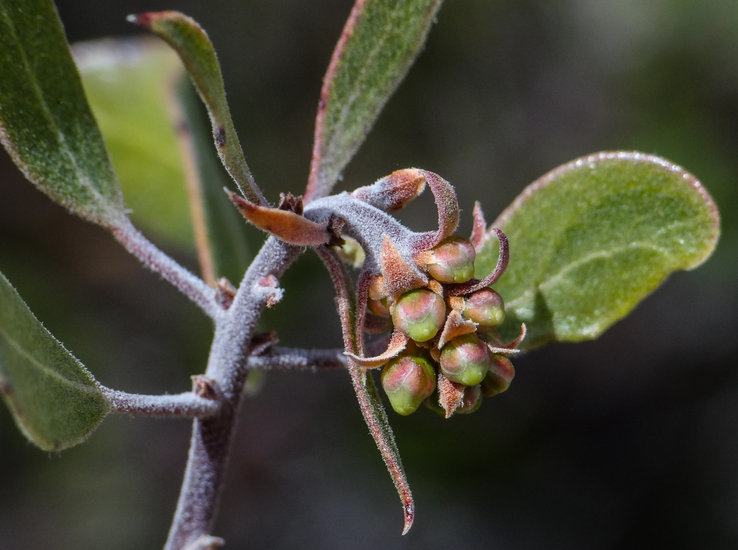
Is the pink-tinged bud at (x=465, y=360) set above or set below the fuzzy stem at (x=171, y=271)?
above

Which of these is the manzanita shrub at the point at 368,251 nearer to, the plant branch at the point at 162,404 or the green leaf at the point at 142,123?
the plant branch at the point at 162,404

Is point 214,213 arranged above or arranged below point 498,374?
below

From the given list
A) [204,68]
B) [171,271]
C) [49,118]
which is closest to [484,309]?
[204,68]

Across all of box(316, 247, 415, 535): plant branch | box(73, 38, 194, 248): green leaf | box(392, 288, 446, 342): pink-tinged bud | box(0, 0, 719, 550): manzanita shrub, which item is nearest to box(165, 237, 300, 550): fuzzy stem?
box(0, 0, 719, 550): manzanita shrub

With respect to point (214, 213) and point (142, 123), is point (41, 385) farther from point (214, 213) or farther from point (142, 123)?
point (142, 123)

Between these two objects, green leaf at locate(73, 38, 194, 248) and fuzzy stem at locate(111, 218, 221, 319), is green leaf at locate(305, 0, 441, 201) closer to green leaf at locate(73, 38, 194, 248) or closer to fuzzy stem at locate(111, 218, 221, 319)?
fuzzy stem at locate(111, 218, 221, 319)

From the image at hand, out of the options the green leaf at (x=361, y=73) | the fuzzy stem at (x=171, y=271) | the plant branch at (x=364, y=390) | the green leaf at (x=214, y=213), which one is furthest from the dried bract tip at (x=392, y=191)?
the green leaf at (x=214, y=213)
